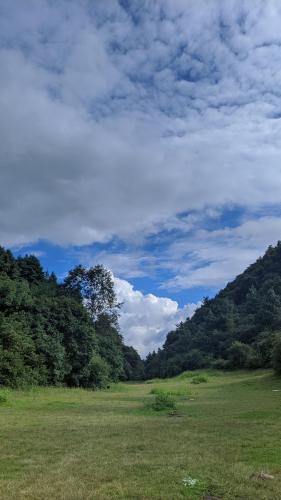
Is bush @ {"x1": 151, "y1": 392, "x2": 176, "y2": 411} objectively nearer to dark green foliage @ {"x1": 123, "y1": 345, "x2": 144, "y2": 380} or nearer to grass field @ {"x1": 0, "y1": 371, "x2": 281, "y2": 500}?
grass field @ {"x1": 0, "y1": 371, "x2": 281, "y2": 500}

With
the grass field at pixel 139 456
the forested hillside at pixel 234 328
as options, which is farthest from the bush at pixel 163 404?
the forested hillside at pixel 234 328

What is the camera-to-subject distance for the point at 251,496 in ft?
22.6

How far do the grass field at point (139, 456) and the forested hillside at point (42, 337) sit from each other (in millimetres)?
13894

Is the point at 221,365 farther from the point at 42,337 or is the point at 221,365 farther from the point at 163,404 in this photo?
the point at 163,404

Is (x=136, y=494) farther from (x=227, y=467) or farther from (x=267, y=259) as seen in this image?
(x=267, y=259)

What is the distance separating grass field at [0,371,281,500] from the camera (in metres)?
7.18

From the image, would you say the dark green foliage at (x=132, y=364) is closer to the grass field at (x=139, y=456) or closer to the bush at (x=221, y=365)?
the bush at (x=221, y=365)

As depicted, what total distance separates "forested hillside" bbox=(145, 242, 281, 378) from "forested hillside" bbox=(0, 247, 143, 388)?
2312cm

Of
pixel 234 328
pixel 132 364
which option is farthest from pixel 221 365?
pixel 132 364

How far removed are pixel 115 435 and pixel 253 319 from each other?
2949 inches

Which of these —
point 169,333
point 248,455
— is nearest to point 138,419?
point 248,455

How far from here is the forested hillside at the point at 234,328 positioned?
6856cm

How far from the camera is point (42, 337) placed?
3472 cm

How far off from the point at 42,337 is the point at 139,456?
2615cm
